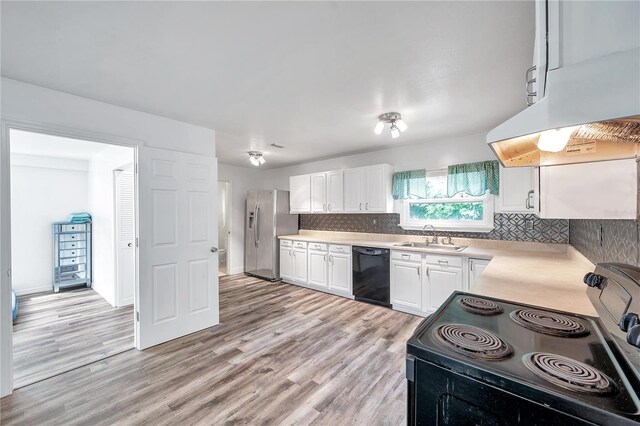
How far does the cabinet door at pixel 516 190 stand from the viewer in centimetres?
294

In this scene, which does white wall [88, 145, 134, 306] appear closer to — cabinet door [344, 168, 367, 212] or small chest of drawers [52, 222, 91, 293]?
small chest of drawers [52, 222, 91, 293]

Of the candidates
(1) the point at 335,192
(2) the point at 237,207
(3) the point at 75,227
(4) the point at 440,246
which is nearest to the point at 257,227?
(2) the point at 237,207

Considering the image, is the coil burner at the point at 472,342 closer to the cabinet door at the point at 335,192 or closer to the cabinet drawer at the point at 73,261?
the cabinet door at the point at 335,192

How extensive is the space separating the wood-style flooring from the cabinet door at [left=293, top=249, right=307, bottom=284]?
2.51m

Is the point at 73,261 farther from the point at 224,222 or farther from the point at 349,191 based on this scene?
the point at 349,191

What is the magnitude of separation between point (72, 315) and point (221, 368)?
8.97 feet

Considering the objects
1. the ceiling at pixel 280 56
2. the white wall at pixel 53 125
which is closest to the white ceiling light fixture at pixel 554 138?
the ceiling at pixel 280 56

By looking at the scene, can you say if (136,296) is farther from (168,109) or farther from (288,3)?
(288,3)

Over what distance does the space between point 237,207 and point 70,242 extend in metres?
2.97

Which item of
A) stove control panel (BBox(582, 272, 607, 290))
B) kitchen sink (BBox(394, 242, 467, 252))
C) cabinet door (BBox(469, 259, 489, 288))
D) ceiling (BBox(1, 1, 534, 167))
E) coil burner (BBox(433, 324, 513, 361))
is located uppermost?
ceiling (BBox(1, 1, 534, 167))

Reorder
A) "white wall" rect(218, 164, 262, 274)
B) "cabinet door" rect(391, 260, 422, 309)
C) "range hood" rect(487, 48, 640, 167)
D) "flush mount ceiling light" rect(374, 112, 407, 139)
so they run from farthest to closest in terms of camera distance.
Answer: "white wall" rect(218, 164, 262, 274), "cabinet door" rect(391, 260, 422, 309), "flush mount ceiling light" rect(374, 112, 407, 139), "range hood" rect(487, 48, 640, 167)

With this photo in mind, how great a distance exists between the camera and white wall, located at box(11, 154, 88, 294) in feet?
14.3

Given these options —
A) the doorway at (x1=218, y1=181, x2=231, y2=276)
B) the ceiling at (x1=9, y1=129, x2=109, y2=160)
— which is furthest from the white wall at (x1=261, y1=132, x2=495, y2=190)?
the ceiling at (x1=9, y1=129, x2=109, y2=160)

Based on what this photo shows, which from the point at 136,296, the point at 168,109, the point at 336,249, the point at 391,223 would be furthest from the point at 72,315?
the point at 391,223
